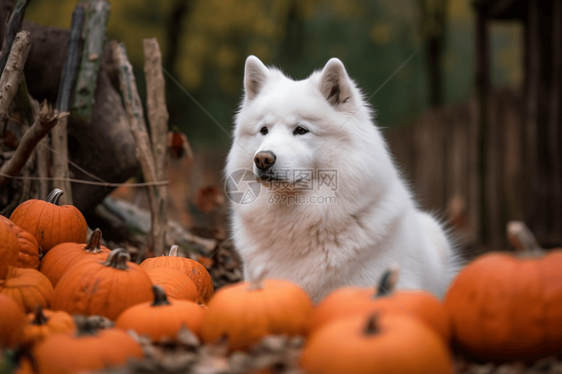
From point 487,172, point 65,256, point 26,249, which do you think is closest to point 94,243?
point 65,256

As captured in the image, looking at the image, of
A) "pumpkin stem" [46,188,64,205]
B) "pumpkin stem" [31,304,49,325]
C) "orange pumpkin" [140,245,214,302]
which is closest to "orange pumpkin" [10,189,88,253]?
"pumpkin stem" [46,188,64,205]

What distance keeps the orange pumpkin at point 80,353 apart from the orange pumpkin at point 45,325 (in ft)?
0.48

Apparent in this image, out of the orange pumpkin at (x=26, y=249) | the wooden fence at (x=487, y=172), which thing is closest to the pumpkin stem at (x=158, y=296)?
the orange pumpkin at (x=26, y=249)

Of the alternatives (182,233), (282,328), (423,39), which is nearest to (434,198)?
(423,39)

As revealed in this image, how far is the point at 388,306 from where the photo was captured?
1745mm

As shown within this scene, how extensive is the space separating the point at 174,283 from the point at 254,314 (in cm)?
103

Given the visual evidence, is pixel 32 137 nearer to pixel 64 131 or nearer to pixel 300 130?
pixel 64 131

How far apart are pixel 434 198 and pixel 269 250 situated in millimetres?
7625

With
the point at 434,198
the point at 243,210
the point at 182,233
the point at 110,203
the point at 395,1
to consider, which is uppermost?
the point at 395,1

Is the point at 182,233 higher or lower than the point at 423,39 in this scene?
lower

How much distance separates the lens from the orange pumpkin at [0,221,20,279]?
2.20 meters

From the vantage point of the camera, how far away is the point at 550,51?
6.78 m

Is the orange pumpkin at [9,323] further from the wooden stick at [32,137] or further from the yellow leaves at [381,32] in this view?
the yellow leaves at [381,32]

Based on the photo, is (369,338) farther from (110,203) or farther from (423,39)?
(423,39)
